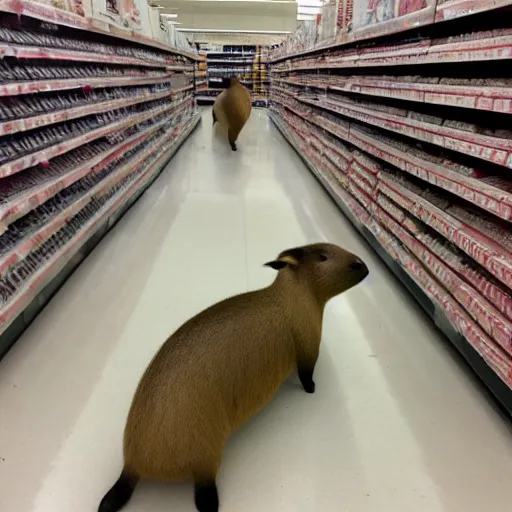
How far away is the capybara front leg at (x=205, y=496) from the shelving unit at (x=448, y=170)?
975 millimetres

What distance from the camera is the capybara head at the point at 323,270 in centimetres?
160

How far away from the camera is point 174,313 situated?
2.14m

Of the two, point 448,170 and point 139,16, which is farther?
point 139,16

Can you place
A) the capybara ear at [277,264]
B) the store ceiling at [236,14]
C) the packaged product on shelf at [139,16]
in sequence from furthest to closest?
the store ceiling at [236,14] < the packaged product on shelf at [139,16] < the capybara ear at [277,264]

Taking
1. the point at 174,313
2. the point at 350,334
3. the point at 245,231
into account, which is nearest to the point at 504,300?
the point at 350,334

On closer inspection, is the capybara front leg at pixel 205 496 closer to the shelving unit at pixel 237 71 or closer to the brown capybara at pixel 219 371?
the brown capybara at pixel 219 371

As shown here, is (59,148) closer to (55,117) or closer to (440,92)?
(55,117)

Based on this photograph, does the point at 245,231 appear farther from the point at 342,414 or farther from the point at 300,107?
the point at 300,107

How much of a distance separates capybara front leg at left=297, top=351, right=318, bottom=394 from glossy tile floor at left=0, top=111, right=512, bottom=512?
0.04 m

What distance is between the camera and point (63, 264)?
2.32 meters

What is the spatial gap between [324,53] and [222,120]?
272cm

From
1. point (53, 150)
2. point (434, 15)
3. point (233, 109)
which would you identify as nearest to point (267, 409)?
point (53, 150)

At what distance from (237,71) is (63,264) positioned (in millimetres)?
15377

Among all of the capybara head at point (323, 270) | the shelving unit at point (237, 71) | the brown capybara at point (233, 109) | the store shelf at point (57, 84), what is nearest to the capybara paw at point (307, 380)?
the capybara head at point (323, 270)
